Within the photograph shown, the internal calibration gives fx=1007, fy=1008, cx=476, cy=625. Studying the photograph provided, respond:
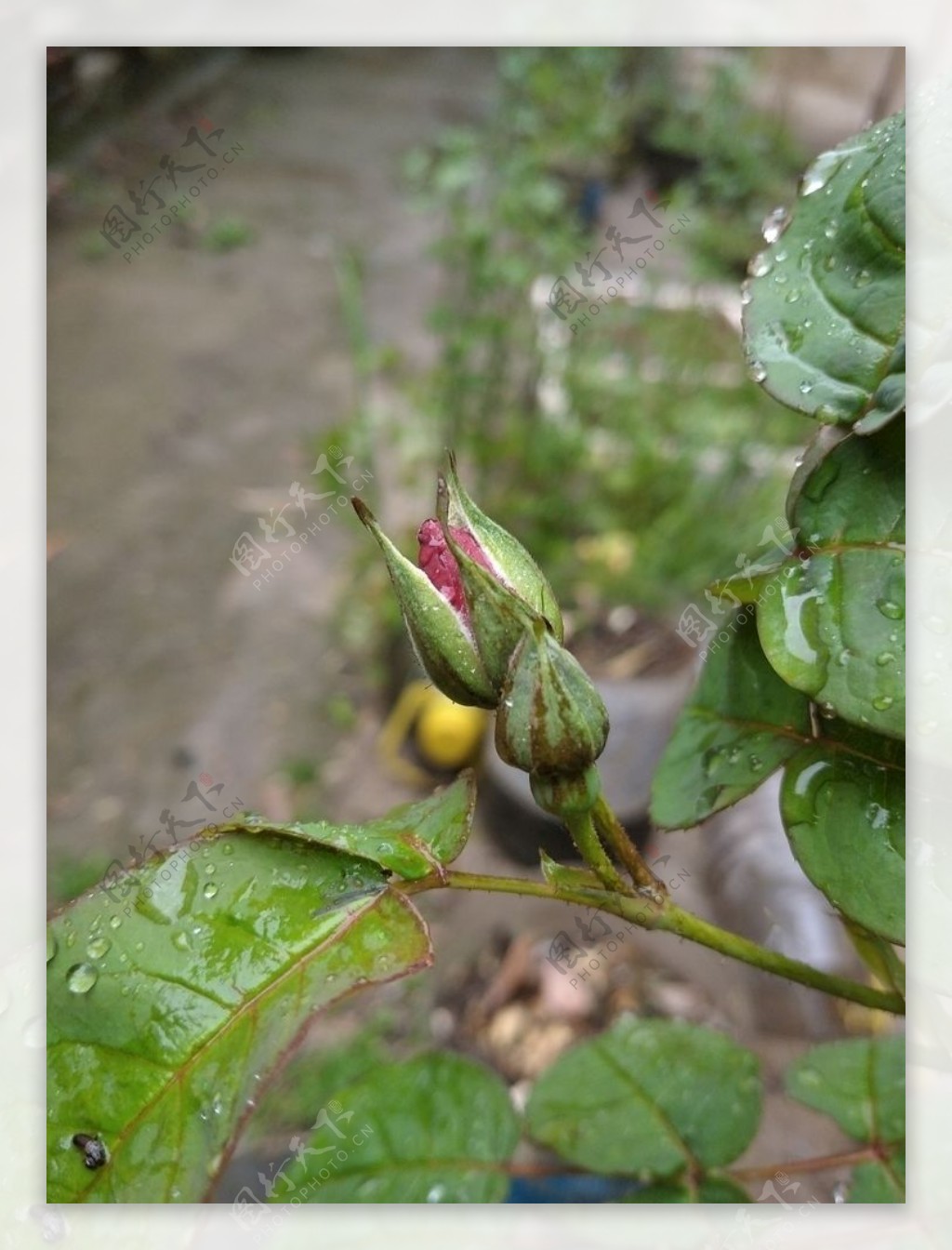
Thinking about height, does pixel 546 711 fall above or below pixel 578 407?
above

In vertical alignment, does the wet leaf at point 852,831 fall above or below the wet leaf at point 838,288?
below

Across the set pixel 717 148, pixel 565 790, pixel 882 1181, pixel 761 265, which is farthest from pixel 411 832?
pixel 717 148

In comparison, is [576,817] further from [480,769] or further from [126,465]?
[126,465]

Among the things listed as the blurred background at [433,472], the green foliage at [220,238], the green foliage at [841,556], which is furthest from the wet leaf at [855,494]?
the green foliage at [220,238]

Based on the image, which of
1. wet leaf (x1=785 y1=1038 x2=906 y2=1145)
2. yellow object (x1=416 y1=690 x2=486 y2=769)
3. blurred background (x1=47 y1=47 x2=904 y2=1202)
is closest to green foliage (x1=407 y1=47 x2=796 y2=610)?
blurred background (x1=47 y1=47 x2=904 y2=1202)

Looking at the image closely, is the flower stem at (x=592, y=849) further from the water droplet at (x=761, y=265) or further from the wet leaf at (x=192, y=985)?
the water droplet at (x=761, y=265)

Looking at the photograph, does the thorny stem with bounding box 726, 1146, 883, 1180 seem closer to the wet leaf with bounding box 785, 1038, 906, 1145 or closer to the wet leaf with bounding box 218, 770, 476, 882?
the wet leaf with bounding box 785, 1038, 906, 1145

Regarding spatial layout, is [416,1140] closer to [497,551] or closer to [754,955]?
[754,955]
